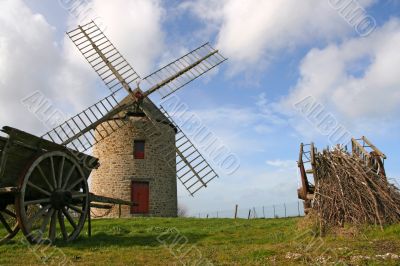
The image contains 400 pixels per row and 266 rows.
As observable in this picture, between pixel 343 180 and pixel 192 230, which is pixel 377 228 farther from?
pixel 192 230

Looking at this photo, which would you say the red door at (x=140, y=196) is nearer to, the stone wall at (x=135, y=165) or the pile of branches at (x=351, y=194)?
the stone wall at (x=135, y=165)

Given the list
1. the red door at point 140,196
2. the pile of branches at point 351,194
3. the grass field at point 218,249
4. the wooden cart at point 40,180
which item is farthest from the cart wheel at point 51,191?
the red door at point 140,196

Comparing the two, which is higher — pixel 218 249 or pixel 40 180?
pixel 40 180

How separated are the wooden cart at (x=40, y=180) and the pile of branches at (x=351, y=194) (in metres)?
6.48

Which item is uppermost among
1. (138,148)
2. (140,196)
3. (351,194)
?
(138,148)

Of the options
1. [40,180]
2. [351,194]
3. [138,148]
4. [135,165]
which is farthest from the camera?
[138,148]

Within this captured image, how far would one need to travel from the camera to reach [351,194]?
1081 cm

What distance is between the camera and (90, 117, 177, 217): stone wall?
825 inches

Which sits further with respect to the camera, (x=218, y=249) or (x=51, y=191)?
(x=51, y=191)

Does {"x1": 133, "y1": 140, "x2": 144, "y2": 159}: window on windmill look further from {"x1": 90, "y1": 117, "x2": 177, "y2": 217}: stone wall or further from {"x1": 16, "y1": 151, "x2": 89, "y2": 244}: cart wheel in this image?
{"x1": 16, "y1": 151, "x2": 89, "y2": 244}: cart wheel

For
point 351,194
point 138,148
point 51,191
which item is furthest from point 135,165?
point 351,194

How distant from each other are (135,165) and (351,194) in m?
12.8

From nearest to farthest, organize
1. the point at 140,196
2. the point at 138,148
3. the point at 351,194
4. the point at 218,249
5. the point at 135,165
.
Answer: the point at 218,249
the point at 351,194
the point at 140,196
the point at 135,165
the point at 138,148

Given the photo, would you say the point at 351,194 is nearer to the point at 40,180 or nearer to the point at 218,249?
the point at 218,249
